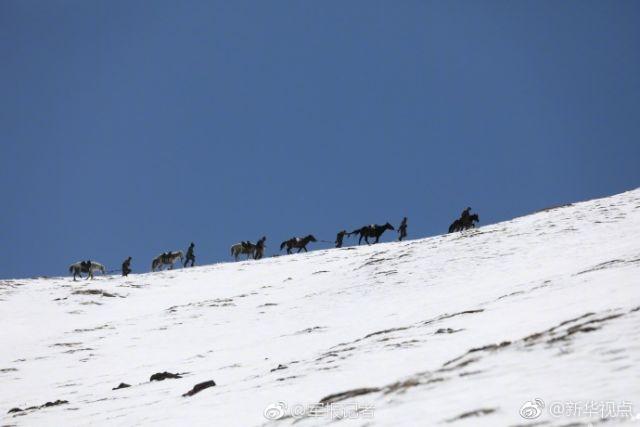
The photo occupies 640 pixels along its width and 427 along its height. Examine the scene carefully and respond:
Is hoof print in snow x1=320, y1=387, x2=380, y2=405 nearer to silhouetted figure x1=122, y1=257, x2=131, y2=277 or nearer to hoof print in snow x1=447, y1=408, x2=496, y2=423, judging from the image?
hoof print in snow x1=447, y1=408, x2=496, y2=423

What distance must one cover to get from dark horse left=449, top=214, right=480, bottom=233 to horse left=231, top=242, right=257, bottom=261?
1714 cm

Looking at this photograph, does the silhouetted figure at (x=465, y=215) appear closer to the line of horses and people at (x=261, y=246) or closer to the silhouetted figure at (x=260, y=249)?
the line of horses and people at (x=261, y=246)

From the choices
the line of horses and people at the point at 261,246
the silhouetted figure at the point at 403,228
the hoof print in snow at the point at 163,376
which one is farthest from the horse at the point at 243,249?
the hoof print in snow at the point at 163,376

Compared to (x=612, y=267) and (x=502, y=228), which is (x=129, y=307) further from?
(x=612, y=267)

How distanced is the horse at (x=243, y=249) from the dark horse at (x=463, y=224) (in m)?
17.1

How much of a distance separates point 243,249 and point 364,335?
3471 centimetres

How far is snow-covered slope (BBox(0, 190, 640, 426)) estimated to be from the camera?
24.5 ft

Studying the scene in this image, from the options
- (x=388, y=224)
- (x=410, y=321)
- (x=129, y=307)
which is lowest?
(x=410, y=321)

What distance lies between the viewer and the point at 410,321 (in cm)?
1769

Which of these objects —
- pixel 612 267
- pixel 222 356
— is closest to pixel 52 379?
pixel 222 356

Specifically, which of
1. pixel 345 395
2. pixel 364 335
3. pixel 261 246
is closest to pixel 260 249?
pixel 261 246

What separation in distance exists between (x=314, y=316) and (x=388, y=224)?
2483cm

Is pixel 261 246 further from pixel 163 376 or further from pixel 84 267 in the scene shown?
pixel 163 376

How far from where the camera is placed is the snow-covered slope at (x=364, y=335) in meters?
7.46
